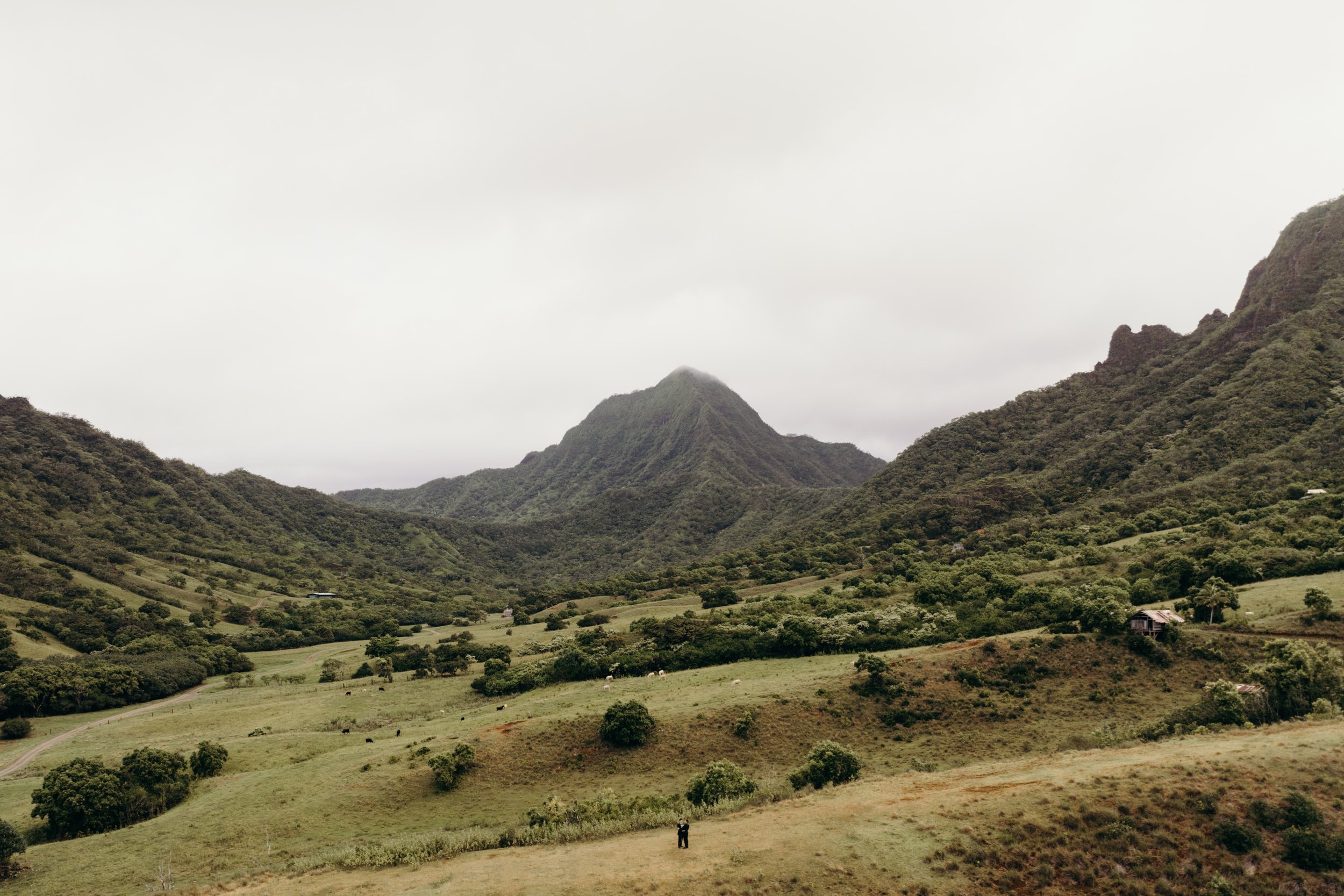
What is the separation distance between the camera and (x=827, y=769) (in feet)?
121

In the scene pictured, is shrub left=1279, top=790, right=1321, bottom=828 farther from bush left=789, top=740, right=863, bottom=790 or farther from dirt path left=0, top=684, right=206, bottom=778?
dirt path left=0, top=684, right=206, bottom=778

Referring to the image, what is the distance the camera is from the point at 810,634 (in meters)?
68.1

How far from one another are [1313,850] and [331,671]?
3819 inches

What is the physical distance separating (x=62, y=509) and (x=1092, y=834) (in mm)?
248740

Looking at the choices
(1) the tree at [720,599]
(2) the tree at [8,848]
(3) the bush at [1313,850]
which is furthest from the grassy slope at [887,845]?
(1) the tree at [720,599]

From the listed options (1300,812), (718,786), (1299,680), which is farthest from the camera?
(1299,680)

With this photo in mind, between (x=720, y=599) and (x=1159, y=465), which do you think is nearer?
(x=720, y=599)

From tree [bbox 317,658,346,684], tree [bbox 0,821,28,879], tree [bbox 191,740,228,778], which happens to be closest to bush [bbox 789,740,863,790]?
tree [bbox 0,821,28,879]

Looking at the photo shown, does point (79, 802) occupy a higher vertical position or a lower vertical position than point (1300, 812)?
higher

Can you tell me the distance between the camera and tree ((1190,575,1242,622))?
180 ft

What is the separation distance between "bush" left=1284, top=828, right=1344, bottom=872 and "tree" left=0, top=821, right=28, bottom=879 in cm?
5953

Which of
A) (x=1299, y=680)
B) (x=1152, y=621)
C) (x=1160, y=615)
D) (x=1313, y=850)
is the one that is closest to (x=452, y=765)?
(x=1313, y=850)

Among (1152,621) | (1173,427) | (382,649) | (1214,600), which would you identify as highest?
(1173,427)

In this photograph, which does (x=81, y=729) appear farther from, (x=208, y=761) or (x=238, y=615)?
(x=238, y=615)
